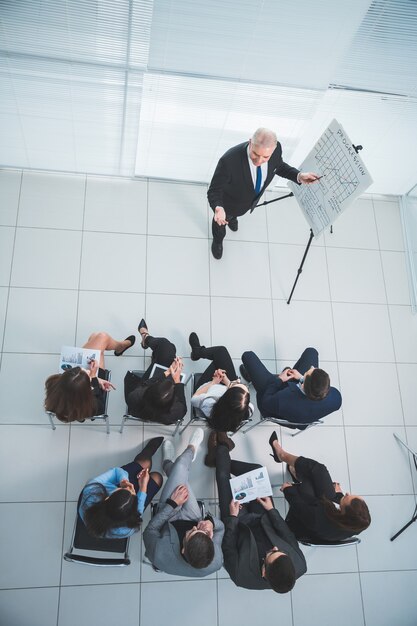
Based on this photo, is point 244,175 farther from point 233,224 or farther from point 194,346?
point 194,346

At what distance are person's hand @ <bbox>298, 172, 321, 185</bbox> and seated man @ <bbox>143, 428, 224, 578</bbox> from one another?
2654 millimetres

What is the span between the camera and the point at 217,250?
14.4 feet

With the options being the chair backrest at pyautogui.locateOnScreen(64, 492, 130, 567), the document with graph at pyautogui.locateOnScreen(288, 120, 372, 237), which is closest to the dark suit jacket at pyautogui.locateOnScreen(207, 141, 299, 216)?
the document with graph at pyautogui.locateOnScreen(288, 120, 372, 237)

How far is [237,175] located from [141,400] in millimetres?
2102

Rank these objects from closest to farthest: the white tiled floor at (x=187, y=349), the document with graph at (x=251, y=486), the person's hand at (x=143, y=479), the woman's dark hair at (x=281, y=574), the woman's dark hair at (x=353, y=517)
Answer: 1. the woman's dark hair at (x=281, y=574)
2. the woman's dark hair at (x=353, y=517)
3. the person's hand at (x=143, y=479)
4. the document with graph at (x=251, y=486)
5. the white tiled floor at (x=187, y=349)

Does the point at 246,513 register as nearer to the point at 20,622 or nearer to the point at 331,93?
the point at 20,622

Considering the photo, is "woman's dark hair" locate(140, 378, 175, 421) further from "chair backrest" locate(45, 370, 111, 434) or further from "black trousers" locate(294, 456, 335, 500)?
"black trousers" locate(294, 456, 335, 500)

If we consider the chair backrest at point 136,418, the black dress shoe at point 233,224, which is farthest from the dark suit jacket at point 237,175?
the chair backrest at point 136,418

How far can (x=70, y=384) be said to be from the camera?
288 cm

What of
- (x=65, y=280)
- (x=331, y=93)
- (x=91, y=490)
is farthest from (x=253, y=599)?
(x=331, y=93)

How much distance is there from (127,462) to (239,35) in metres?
3.63

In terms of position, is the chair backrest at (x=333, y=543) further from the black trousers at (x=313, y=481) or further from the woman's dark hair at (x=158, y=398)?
the woman's dark hair at (x=158, y=398)

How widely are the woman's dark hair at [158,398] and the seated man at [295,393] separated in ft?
2.99

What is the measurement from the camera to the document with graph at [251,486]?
3.33m
